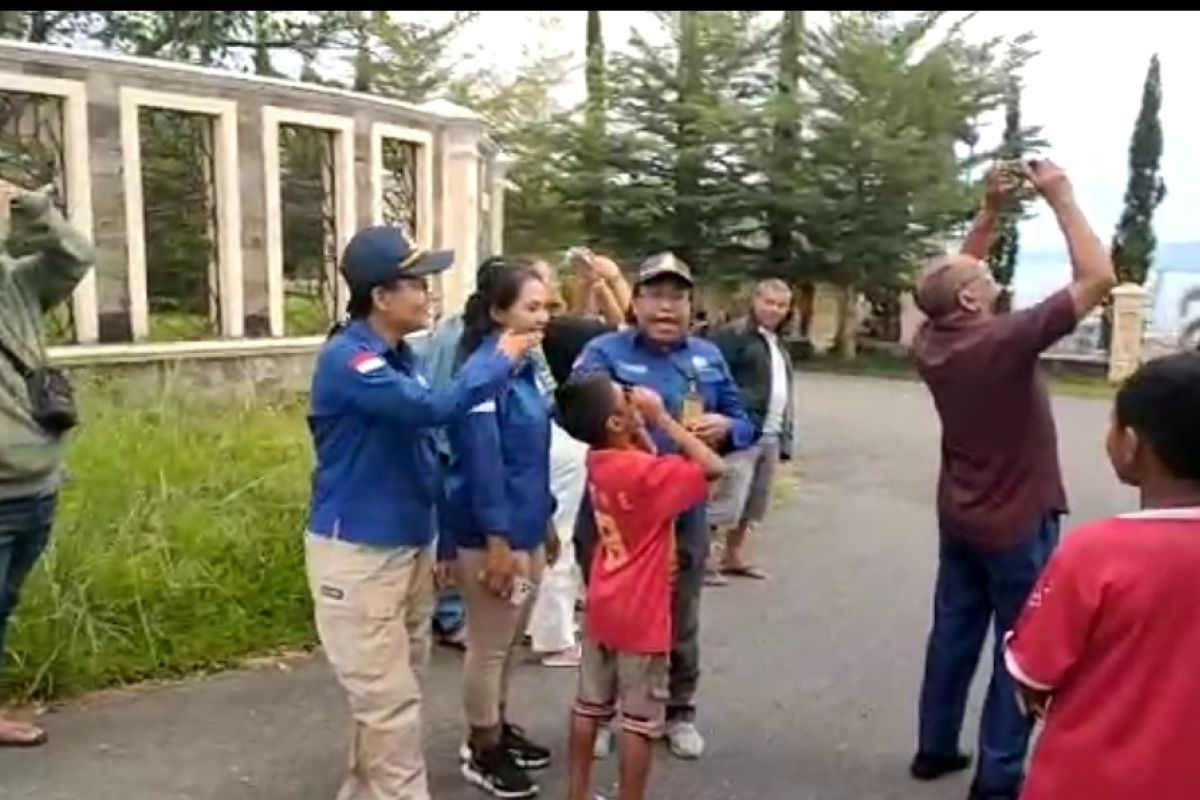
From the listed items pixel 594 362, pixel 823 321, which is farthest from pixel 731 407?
pixel 823 321

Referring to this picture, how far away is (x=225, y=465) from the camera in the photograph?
665 centimetres

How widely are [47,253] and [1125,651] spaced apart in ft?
10.4

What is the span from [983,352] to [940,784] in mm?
1408

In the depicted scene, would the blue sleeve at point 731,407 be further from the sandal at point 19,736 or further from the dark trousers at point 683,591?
the sandal at point 19,736

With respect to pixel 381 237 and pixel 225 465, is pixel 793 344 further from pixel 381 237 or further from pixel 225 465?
pixel 381 237

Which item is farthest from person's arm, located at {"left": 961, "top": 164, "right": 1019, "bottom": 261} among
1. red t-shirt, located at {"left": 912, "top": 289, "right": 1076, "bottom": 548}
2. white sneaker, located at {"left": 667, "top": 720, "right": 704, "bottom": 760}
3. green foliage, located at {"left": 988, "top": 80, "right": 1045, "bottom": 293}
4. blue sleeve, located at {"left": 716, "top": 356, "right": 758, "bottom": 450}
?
green foliage, located at {"left": 988, "top": 80, "right": 1045, "bottom": 293}

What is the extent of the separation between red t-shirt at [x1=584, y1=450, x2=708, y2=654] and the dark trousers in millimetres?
276

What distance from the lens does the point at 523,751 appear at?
162 inches

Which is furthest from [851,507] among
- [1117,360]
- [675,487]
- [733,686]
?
[1117,360]

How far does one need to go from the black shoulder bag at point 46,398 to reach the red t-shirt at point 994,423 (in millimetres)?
2532

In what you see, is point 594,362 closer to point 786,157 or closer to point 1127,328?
point 1127,328

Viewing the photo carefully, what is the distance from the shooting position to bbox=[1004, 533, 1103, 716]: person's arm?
2.12 meters

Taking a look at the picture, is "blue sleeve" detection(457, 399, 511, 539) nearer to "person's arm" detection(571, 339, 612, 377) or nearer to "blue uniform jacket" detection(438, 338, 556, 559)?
"blue uniform jacket" detection(438, 338, 556, 559)

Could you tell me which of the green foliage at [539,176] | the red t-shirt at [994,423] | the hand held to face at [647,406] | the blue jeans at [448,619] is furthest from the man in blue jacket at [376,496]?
the green foliage at [539,176]
